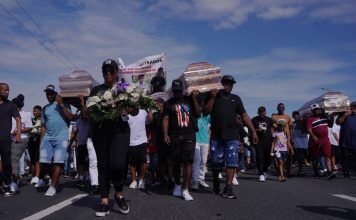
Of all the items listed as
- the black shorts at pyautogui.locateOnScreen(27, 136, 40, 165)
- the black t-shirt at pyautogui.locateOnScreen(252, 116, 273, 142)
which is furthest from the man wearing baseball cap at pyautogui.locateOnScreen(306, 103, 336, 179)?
the black shorts at pyautogui.locateOnScreen(27, 136, 40, 165)

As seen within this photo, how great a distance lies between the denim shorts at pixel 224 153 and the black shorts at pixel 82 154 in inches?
117

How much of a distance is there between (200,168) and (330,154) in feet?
16.8

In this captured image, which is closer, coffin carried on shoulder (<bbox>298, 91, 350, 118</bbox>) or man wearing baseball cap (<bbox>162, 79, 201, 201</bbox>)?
man wearing baseball cap (<bbox>162, 79, 201, 201</bbox>)

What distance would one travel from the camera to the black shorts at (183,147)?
765 cm

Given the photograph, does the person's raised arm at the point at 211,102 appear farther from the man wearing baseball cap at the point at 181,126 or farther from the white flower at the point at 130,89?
the white flower at the point at 130,89

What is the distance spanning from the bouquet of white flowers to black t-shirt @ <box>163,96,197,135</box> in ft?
5.91

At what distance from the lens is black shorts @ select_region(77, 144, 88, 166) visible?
9.49m

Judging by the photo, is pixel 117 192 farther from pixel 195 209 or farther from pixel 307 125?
pixel 307 125

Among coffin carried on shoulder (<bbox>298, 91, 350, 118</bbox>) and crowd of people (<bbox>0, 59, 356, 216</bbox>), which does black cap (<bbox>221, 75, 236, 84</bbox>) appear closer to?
crowd of people (<bbox>0, 59, 356, 216</bbox>)

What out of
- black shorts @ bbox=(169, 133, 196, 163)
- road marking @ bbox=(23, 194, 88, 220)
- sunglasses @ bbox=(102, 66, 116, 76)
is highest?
sunglasses @ bbox=(102, 66, 116, 76)

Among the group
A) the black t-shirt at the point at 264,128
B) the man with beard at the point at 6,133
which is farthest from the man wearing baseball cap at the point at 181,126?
the black t-shirt at the point at 264,128

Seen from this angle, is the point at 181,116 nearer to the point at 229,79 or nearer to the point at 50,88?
the point at 229,79

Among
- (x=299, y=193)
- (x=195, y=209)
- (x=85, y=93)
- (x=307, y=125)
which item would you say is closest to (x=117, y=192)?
(x=195, y=209)

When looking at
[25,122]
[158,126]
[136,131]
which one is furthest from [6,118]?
[158,126]
